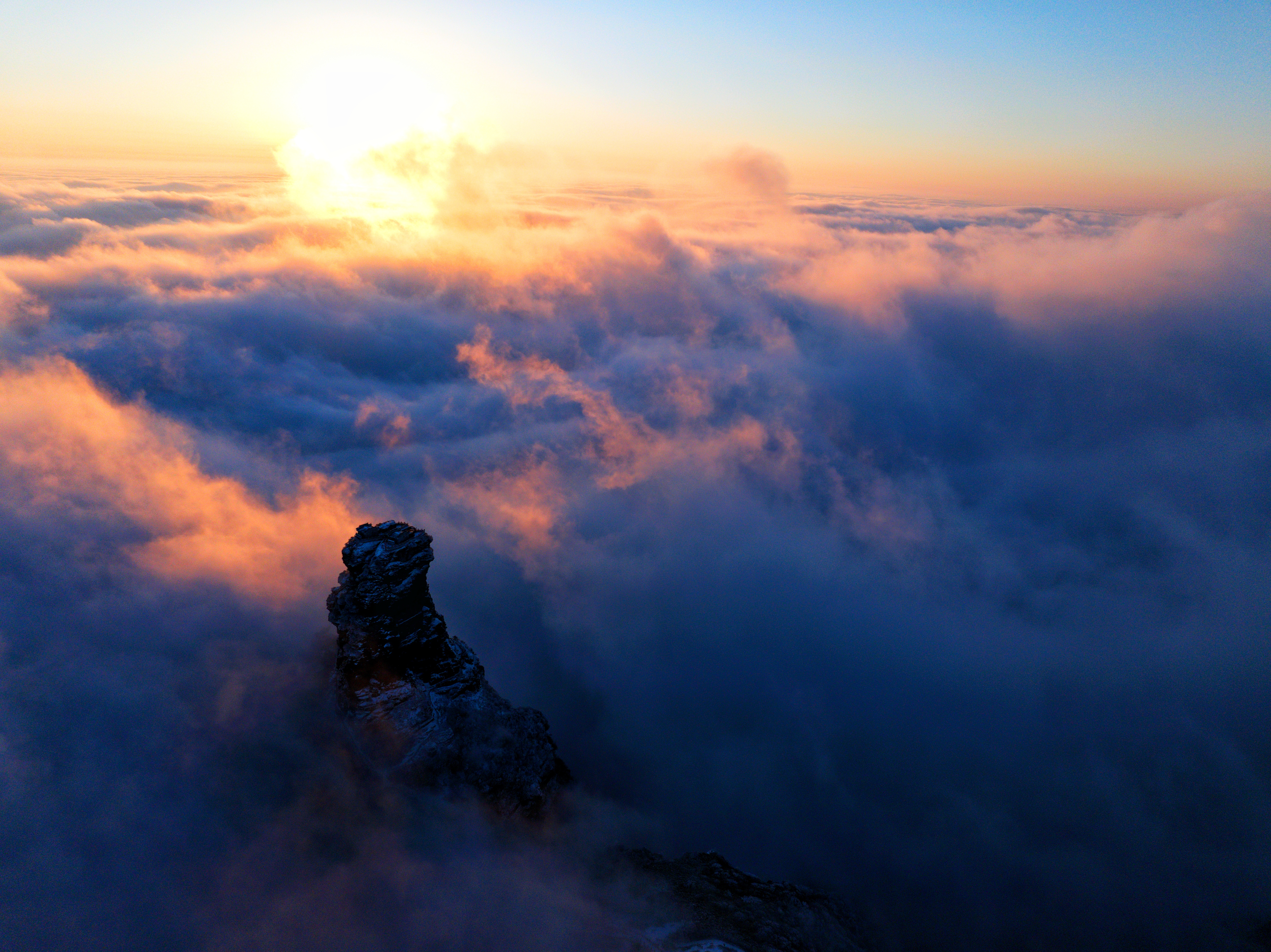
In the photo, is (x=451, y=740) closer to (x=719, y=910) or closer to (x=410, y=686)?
(x=410, y=686)

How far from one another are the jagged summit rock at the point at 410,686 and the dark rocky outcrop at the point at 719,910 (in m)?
12.9

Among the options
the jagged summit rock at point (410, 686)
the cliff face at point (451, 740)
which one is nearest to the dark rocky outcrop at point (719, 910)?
the cliff face at point (451, 740)

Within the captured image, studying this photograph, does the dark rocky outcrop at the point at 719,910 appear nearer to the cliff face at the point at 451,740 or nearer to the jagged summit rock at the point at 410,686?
the cliff face at the point at 451,740

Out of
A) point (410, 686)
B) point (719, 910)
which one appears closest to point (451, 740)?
point (410, 686)

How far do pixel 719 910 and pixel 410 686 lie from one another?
3425 cm

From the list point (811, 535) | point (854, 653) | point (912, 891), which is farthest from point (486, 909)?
point (811, 535)

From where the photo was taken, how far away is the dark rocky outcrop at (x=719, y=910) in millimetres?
43031

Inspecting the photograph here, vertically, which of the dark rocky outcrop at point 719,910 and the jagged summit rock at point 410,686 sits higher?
the jagged summit rock at point 410,686

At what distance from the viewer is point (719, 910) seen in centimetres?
4619

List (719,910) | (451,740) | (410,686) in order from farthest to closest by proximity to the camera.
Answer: (410,686) → (451,740) → (719,910)

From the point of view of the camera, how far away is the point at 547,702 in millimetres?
87562

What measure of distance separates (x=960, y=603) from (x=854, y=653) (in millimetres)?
48709

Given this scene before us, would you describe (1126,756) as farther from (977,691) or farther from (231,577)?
(231,577)

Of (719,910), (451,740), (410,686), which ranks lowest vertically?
(719,910)
